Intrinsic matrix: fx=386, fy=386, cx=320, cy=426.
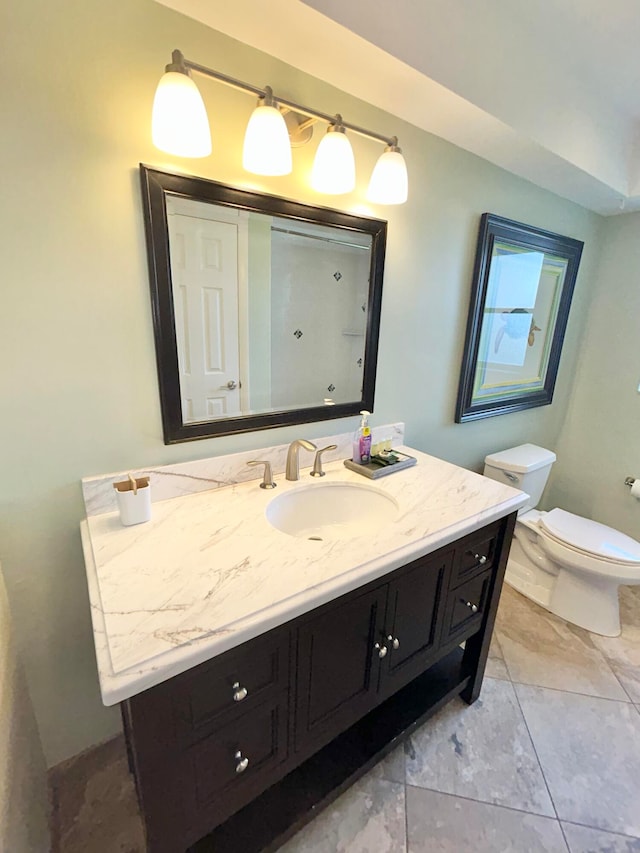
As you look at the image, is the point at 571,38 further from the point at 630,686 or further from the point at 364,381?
the point at 630,686

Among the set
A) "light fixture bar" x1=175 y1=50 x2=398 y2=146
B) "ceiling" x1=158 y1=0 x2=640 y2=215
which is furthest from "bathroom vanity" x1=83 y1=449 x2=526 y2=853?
"ceiling" x1=158 y1=0 x2=640 y2=215

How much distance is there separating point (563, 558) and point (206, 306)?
1.89 m

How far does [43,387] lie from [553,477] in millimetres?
2874

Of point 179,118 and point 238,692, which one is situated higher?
point 179,118

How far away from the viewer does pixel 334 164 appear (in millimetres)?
1069

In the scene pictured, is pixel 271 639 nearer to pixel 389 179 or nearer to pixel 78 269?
pixel 78 269

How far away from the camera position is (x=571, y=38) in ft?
4.07

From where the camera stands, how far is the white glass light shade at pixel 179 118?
808mm

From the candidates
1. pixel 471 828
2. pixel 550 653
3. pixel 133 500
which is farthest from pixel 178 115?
pixel 550 653

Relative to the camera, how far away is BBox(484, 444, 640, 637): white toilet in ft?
5.67

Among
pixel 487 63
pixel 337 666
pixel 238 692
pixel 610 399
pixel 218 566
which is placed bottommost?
pixel 337 666

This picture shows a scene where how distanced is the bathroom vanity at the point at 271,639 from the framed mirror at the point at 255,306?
29 cm

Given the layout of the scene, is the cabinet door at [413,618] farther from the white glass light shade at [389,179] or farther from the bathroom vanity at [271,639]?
the white glass light shade at [389,179]

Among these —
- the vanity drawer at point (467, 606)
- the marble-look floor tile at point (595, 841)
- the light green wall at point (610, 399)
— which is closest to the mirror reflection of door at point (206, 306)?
the vanity drawer at point (467, 606)
